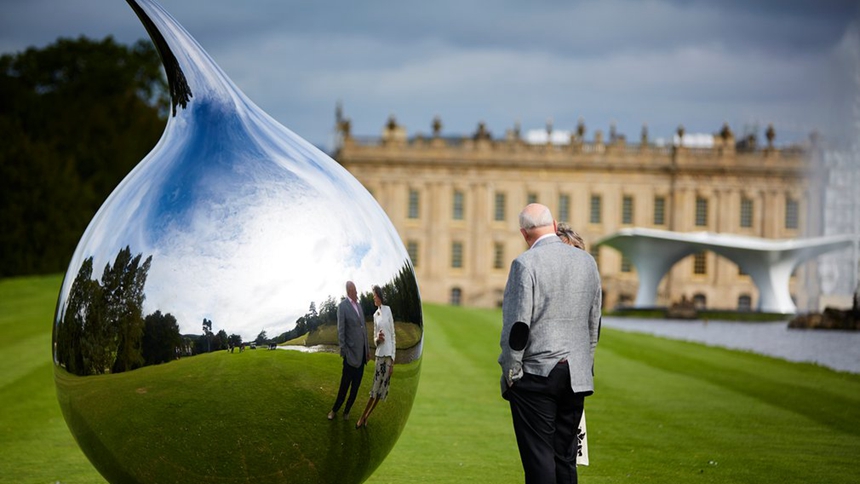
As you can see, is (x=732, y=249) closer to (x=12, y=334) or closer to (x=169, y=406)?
(x=12, y=334)

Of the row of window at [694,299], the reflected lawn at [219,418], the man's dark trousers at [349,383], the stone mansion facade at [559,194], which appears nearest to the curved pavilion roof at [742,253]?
the row of window at [694,299]

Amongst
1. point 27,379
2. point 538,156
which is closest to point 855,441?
point 27,379

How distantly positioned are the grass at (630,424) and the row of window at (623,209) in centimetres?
6306

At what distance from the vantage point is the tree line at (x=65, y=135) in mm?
43375

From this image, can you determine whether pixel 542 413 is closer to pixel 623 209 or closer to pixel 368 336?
pixel 368 336

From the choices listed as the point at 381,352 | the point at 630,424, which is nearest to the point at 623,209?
the point at 630,424

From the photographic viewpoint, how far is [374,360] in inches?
222

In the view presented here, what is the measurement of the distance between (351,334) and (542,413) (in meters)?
1.09

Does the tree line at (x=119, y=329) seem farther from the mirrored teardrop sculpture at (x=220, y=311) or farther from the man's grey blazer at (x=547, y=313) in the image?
the man's grey blazer at (x=547, y=313)

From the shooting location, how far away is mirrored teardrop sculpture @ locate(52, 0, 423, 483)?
5.25 meters

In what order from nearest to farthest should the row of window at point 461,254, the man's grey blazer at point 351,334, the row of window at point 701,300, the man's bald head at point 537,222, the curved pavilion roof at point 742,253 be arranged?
the man's grey blazer at point 351,334 → the man's bald head at point 537,222 → the curved pavilion roof at point 742,253 → the row of window at point 701,300 → the row of window at point 461,254

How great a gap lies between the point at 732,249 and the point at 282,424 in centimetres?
4932

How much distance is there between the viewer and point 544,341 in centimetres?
570

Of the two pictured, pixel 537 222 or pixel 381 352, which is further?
pixel 537 222
